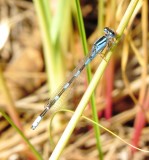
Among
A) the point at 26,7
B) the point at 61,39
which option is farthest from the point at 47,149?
the point at 26,7

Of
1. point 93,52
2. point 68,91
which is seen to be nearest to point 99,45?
point 93,52

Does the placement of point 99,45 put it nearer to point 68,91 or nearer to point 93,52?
point 93,52

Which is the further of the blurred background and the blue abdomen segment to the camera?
the blurred background

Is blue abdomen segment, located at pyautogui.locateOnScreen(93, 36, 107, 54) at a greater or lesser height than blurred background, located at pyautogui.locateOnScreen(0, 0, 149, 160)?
lesser

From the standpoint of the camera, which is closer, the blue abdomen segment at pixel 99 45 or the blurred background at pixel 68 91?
the blue abdomen segment at pixel 99 45

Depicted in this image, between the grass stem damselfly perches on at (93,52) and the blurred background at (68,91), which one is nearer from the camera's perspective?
the grass stem damselfly perches on at (93,52)

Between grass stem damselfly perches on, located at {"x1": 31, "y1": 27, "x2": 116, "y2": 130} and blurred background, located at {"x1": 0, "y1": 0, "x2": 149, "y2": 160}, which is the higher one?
blurred background, located at {"x1": 0, "y1": 0, "x2": 149, "y2": 160}

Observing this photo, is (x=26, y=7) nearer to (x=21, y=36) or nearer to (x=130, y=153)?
(x=21, y=36)

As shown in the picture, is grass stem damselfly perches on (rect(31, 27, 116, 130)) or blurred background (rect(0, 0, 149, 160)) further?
blurred background (rect(0, 0, 149, 160))

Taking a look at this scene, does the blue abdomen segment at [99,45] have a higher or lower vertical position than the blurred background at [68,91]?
lower
